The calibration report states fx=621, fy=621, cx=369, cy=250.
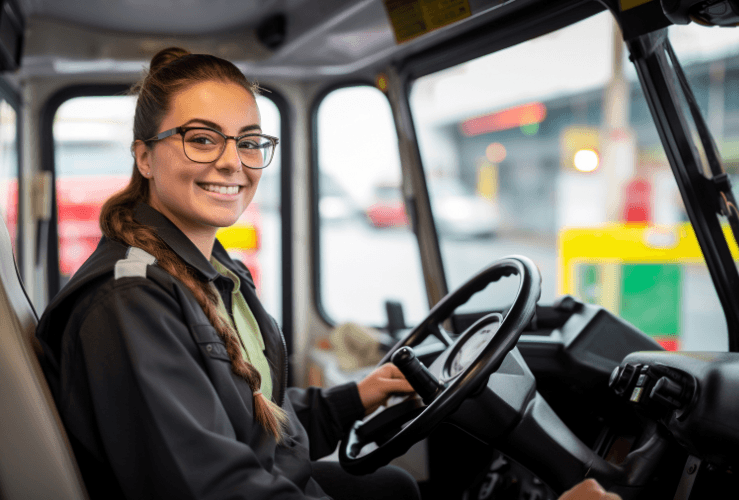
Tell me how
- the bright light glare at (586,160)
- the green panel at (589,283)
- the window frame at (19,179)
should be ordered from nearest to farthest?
the bright light glare at (586,160) < the window frame at (19,179) < the green panel at (589,283)

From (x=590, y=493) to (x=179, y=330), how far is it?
2.36 ft

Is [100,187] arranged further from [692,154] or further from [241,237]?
[692,154]

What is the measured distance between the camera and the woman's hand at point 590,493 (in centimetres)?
99

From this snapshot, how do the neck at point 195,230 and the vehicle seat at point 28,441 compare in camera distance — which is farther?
the neck at point 195,230

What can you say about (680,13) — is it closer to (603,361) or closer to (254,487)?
(603,361)

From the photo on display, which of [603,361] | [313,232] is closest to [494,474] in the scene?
[603,361]

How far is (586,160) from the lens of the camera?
259 cm

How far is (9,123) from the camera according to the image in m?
2.85

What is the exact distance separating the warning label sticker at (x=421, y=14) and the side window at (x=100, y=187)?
1243 millimetres

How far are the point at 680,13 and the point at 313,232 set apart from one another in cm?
229

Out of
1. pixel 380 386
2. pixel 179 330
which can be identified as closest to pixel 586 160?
pixel 380 386

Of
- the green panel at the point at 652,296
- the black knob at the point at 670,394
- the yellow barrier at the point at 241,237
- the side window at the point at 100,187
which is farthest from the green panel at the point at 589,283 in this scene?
the black knob at the point at 670,394

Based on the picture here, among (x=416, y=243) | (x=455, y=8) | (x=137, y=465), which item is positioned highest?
(x=455, y=8)

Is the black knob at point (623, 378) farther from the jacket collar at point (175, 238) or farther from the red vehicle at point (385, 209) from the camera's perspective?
the red vehicle at point (385, 209)
